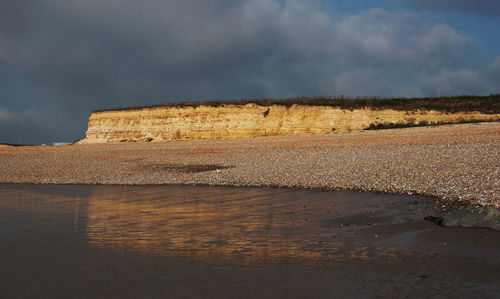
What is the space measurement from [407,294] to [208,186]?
12.0m

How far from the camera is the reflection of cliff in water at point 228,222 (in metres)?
6.65

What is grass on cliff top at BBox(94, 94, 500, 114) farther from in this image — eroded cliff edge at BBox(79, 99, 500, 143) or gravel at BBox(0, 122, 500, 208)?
gravel at BBox(0, 122, 500, 208)

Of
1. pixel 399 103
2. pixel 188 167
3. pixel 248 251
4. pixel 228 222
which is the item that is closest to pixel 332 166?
pixel 188 167

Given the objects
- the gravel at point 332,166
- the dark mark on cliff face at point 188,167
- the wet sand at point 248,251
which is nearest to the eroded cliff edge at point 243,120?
the gravel at point 332,166

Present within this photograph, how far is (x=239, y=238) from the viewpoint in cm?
738

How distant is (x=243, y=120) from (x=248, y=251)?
133 feet

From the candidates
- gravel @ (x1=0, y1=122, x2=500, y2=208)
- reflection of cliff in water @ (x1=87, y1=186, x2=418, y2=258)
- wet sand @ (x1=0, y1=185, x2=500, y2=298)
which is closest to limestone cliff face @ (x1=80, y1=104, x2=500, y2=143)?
gravel @ (x1=0, y1=122, x2=500, y2=208)

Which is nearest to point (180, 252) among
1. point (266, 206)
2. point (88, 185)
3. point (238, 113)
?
point (266, 206)

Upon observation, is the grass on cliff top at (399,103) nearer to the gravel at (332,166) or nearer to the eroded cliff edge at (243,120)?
the eroded cliff edge at (243,120)

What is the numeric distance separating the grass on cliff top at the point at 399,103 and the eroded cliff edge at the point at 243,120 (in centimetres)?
60

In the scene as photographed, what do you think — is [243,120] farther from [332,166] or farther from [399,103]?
[332,166]

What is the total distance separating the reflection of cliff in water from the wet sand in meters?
0.03

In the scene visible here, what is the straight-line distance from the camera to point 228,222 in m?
8.98

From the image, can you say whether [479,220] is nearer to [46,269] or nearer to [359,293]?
[359,293]
